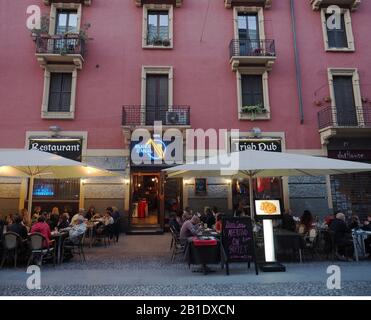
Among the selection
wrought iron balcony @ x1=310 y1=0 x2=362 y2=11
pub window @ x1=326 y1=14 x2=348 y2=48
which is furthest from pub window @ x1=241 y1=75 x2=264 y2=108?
wrought iron balcony @ x1=310 y1=0 x2=362 y2=11

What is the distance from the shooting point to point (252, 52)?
14.1 m

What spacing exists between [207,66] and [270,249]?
32.7 ft

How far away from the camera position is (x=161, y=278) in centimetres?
596

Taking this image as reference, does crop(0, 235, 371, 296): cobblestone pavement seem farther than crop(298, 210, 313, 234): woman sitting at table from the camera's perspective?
No

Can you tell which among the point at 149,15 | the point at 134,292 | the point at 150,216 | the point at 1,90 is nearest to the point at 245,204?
the point at 150,216

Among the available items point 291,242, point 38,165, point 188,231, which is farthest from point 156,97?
point 291,242

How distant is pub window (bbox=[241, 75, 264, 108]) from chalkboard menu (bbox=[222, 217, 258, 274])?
28.6 feet

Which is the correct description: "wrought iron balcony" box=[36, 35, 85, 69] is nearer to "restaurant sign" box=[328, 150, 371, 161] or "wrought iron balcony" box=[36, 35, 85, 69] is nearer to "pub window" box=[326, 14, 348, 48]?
"pub window" box=[326, 14, 348, 48]

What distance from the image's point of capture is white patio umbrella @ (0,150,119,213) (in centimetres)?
732

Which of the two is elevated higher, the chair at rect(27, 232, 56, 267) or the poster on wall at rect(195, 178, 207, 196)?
the poster on wall at rect(195, 178, 207, 196)

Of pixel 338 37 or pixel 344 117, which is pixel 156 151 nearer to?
pixel 344 117

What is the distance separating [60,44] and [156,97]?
496cm

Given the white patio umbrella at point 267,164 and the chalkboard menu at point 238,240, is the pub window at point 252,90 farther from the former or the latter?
the chalkboard menu at point 238,240

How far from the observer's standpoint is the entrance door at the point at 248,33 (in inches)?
561
